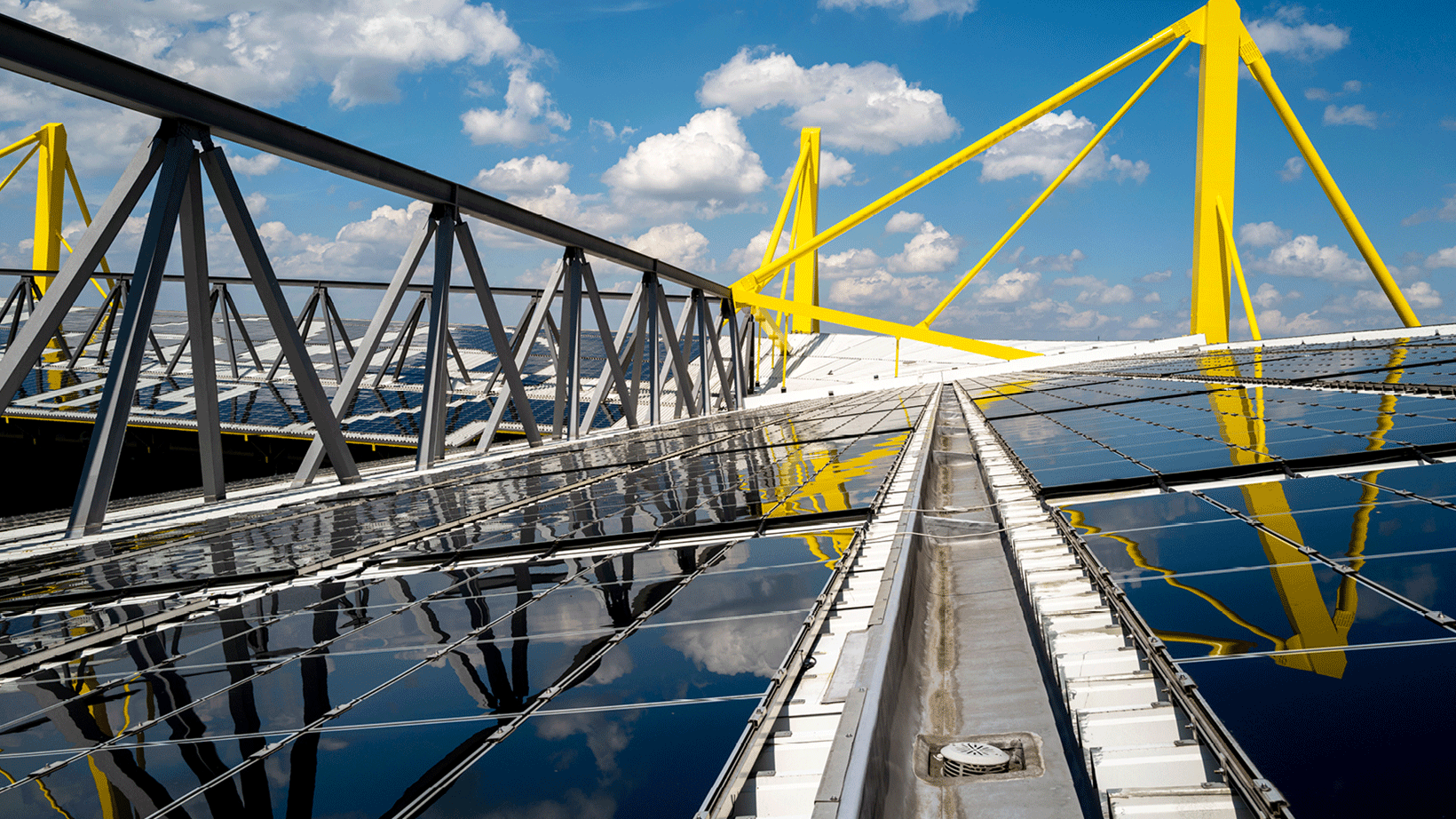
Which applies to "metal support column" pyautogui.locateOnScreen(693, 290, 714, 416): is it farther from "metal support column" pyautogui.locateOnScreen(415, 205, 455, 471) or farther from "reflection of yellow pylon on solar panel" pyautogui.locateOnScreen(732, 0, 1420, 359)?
"metal support column" pyautogui.locateOnScreen(415, 205, 455, 471)

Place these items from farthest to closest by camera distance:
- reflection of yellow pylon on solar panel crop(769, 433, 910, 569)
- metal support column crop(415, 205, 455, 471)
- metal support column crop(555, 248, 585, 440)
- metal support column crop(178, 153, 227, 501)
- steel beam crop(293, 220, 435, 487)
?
1. metal support column crop(555, 248, 585, 440)
2. metal support column crop(415, 205, 455, 471)
3. steel beam crop(293, 220, 435, 487)
4. metal support column crop(178, 153, 227, 501)
5. reflection of yellow pylon on solar panel crop(769, 433, 910, 569)

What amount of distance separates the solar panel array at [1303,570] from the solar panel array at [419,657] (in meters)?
1.70

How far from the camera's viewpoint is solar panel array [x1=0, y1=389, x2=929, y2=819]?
2.93 meters

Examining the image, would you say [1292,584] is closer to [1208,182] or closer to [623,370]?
[623,370]

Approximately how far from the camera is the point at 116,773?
3188 millimetres

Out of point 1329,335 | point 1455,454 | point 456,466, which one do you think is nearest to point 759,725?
point 1455,454

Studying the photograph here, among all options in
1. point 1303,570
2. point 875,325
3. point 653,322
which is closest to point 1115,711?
point 1303,570

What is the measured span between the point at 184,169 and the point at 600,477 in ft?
22.7

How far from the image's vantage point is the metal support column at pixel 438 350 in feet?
54.1

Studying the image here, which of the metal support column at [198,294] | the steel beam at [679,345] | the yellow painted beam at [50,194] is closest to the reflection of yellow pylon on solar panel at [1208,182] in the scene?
the steel beam at [679,345]

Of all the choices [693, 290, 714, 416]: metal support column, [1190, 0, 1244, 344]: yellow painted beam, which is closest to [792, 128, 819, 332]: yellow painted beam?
[1190, 0, 1244, 344]: yellow painted beam

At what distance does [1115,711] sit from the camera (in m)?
3.23

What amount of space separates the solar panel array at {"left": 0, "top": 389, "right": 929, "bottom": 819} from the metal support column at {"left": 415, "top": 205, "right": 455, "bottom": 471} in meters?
7.11

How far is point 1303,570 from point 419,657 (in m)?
4.32
